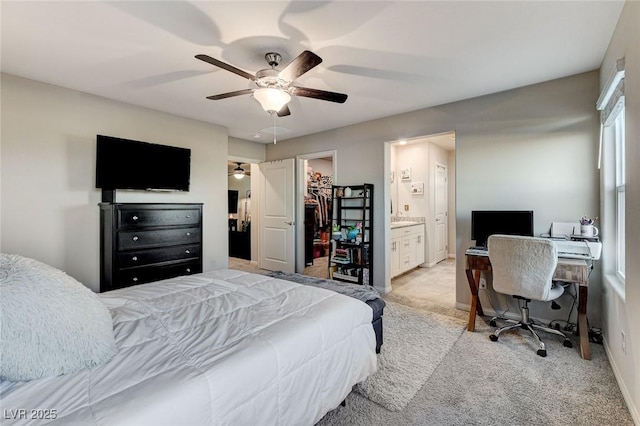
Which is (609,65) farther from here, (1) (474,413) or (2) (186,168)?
(2) (186,168)

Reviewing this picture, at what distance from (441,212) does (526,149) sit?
3.33 m

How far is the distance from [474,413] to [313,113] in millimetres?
3472

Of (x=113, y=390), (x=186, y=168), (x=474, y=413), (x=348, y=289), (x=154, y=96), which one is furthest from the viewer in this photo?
(x=186, y=168)

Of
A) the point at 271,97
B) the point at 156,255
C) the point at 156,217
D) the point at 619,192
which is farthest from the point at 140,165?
the point at 619,192

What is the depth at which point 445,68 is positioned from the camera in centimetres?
259

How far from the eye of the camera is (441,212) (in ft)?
20.3

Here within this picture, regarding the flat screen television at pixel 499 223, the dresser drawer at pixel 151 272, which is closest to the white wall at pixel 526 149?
the flat screen television at pixel 499 223

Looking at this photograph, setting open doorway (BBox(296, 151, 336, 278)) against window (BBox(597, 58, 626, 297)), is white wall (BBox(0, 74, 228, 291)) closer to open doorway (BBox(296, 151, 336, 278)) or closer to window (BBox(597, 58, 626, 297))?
open doorway (BBox(296, 151, 336, 278))

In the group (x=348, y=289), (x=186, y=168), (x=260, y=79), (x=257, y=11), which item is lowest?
(x=348, y=289)

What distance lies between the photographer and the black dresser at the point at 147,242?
9.56 feet

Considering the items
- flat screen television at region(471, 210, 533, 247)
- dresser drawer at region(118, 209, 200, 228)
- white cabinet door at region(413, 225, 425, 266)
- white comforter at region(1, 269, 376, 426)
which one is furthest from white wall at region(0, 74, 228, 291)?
white cabinet door at region(413, 225, 425, 266)

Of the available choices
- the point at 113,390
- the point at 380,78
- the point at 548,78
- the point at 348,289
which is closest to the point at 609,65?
the point at 548,78

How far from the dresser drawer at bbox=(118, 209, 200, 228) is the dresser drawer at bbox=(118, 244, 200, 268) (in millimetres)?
285

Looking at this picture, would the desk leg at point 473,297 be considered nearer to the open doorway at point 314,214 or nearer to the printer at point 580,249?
the printer at point 580,249
